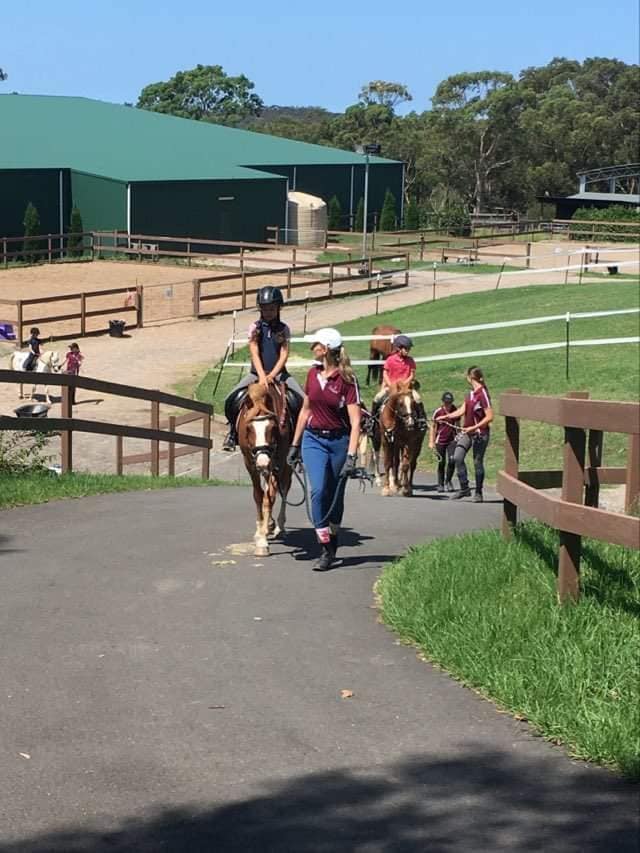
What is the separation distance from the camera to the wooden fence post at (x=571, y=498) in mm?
6426

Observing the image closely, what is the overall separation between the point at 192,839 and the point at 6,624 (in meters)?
3.18

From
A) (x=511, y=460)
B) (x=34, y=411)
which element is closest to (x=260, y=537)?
(x=511, y=460)

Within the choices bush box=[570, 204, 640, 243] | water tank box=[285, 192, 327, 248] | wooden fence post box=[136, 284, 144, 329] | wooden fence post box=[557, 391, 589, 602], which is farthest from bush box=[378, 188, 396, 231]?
wooden fence post box=[557, 391, 589, 602]

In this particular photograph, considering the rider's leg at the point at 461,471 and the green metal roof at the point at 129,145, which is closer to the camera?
the rider's leg at the point at 461,471

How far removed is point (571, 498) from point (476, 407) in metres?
9.30

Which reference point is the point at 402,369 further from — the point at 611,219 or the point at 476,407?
the point at 611,219

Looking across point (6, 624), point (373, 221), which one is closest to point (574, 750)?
point (6, 624)

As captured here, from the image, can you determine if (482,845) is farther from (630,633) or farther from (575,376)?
(575,376)

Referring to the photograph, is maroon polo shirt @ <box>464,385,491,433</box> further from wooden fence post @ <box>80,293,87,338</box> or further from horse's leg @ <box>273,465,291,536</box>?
wooden fence post @ <box>80,293,87,338</box>

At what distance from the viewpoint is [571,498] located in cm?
654

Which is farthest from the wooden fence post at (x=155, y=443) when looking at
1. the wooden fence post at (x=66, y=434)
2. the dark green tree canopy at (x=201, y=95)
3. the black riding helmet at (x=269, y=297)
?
the dark green tree canopy at (x=201, y=95)

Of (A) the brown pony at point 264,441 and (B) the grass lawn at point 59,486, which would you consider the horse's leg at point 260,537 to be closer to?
(A) the brown pony at point 264,441

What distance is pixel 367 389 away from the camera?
84.8 feet

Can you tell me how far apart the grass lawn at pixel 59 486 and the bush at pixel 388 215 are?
67.4m
